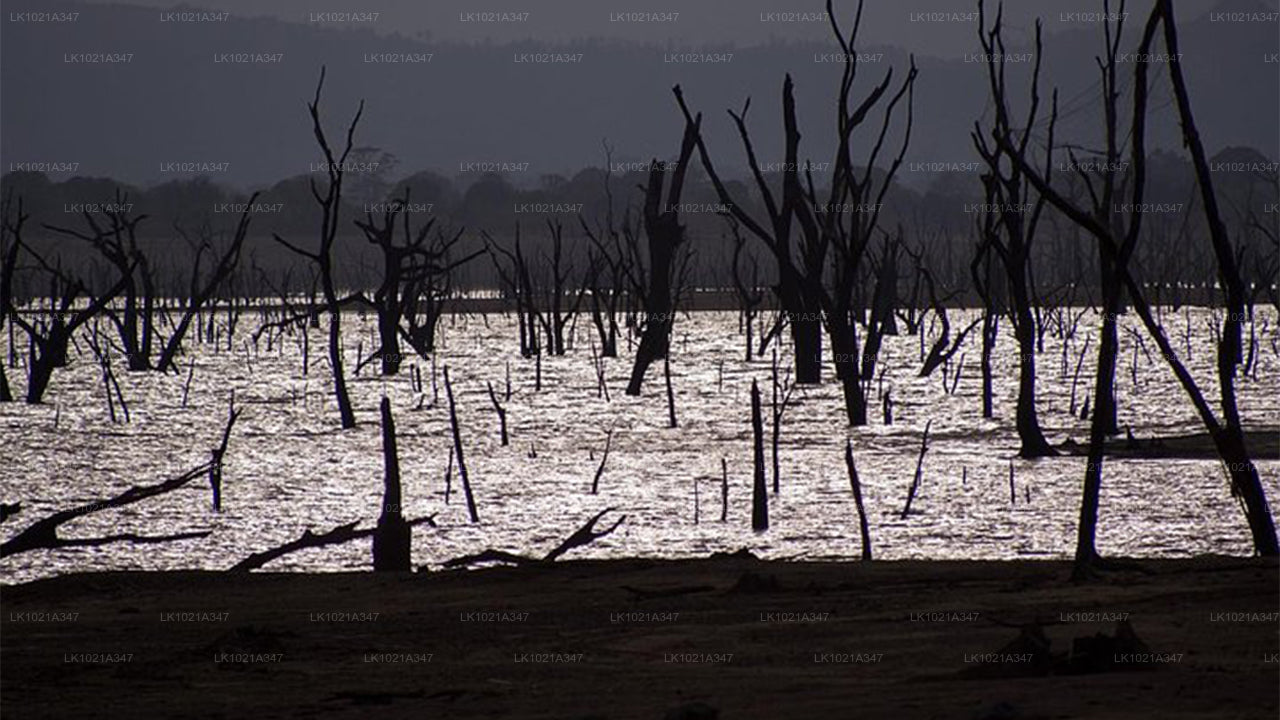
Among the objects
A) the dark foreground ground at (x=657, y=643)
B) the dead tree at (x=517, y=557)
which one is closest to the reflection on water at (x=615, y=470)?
the dead tree at (x=517, y=557)

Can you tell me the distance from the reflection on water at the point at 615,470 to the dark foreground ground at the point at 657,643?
1522mm

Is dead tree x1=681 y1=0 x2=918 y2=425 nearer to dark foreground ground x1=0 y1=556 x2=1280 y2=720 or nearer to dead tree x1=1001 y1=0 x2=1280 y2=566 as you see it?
dead tree x1=1001 y1=0 x2=1280 y2=566

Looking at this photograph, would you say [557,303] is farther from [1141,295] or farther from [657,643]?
[657,643]

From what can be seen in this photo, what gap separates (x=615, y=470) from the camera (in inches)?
432

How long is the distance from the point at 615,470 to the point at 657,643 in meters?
6.14

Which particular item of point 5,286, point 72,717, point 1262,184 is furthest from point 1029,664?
point 1262,184

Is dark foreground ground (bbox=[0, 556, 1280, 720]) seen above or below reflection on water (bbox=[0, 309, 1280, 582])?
above

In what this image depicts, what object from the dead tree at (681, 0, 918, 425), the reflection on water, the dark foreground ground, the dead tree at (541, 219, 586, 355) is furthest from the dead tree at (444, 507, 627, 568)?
the dead tree at (541, 219, 586, 355)

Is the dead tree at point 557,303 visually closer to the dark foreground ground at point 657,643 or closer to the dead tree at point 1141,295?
the dead tree at point 1141,295

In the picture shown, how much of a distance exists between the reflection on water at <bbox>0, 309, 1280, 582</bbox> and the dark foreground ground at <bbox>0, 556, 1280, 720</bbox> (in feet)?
4.99

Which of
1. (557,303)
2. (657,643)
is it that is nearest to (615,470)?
(657,643)

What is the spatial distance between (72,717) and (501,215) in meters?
76.3

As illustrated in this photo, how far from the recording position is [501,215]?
79.8 metres

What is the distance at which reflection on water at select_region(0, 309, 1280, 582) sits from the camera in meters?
8.16
